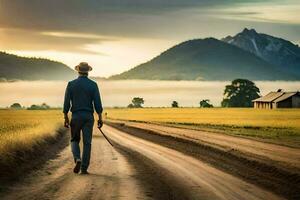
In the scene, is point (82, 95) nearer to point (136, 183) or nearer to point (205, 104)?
point (136, 183)

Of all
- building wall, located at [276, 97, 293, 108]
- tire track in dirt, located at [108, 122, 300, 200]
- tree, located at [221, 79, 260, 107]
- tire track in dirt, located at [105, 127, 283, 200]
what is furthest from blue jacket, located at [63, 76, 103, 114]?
tree, located at [221, 79, 260, 107]

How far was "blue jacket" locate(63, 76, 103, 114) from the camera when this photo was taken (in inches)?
617

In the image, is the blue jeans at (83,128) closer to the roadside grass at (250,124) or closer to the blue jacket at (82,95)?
the blue jacket at (82,95)

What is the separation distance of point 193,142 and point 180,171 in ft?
47.2

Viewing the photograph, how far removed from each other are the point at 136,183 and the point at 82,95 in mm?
3374

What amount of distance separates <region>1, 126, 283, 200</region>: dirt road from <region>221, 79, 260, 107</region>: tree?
487 feet

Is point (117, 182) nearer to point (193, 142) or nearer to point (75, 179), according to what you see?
point (75, 179)

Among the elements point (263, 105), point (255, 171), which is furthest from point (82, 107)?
point (263, 105)

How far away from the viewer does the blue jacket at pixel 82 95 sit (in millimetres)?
15664

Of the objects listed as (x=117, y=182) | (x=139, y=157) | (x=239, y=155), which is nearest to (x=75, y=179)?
(x=117, y=182)

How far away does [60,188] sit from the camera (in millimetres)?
12297

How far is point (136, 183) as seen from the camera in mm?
13234

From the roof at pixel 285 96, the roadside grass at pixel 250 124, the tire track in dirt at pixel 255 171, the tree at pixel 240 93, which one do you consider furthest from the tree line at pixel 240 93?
the tire track in dirt at pixel 255 171

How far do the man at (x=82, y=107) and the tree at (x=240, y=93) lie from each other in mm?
150779
